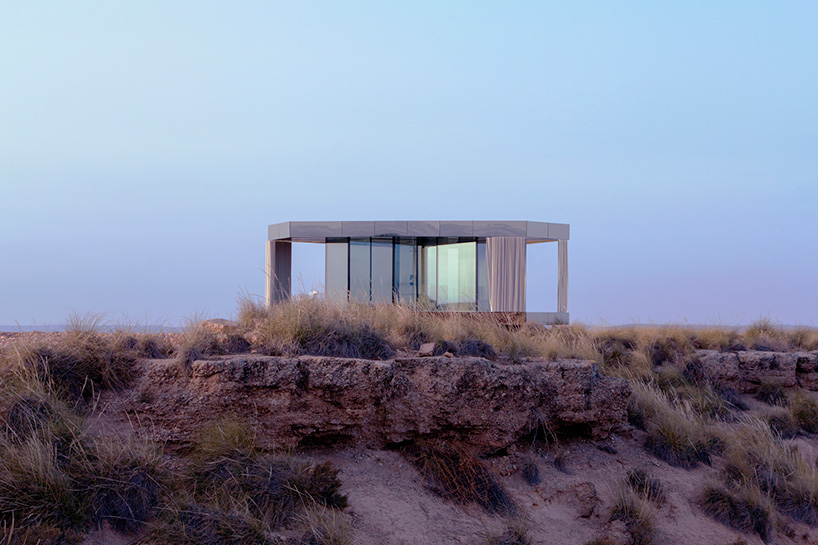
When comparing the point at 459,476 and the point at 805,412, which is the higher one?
the point at 459,476

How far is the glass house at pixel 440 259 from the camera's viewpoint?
18.6 metres

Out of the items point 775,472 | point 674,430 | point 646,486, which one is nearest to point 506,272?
point 674,430

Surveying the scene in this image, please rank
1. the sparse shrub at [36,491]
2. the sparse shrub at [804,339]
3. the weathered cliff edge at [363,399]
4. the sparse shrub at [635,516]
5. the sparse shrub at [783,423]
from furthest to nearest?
the sparse shrub at [804,339], the sparse shrub at [783,423], the sparse shrub at [635,516], the weathered cliff edge at [363,399], the sparse shrub at [36,491]

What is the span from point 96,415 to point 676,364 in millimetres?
9064

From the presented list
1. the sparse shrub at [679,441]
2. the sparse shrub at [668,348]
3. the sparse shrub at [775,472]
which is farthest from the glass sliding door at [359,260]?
the sparse shrub at [775,472]

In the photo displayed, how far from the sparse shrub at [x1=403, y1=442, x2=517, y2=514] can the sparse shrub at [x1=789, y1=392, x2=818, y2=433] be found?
6311mm

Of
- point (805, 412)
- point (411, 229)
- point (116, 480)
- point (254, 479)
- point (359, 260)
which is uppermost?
point (411, 229)

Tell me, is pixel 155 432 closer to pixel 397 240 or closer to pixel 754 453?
pixel 754 453

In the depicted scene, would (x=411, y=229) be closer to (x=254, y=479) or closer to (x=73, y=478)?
(x=254, y=479)

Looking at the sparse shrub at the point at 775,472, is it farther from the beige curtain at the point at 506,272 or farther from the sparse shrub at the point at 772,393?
the beige curtain at the point at 506,272

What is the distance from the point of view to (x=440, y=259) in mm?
19453

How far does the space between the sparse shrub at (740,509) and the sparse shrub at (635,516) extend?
0.99 metres

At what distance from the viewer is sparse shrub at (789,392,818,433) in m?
10.4

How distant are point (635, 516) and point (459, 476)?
1.87m
